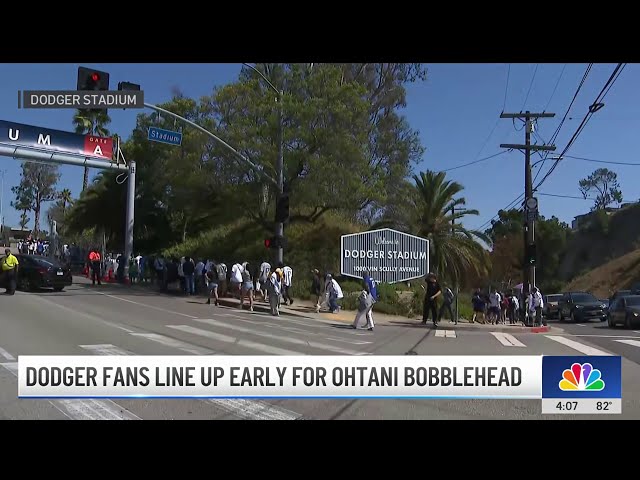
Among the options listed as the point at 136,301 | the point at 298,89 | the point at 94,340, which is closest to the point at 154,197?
the point at 298,89

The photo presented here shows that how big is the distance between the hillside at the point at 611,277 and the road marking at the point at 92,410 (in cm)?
4450

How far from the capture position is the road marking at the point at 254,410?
547 cm

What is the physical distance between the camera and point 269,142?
834 inches

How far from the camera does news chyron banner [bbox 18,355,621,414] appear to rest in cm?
521

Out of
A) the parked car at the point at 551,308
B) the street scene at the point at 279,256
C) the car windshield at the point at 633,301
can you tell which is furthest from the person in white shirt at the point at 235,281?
the parked car at the point at 551,308

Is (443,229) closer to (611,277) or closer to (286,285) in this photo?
(286,285)

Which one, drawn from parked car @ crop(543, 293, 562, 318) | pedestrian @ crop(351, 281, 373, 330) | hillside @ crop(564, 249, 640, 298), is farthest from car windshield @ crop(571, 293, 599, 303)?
hillside @ crop(564, 249, 640, 298)

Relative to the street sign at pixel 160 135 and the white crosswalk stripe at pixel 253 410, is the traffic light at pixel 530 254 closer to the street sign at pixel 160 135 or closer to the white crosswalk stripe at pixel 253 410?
the street sign at pixel 160 135

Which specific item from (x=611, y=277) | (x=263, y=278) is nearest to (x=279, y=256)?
(x=263, y=278)

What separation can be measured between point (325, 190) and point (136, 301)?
9117 millimetres

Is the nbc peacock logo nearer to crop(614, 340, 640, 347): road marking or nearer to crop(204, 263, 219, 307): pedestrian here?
crop(614, 340, 640, 347): road marking

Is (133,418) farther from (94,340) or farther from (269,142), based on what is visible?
(269,142)

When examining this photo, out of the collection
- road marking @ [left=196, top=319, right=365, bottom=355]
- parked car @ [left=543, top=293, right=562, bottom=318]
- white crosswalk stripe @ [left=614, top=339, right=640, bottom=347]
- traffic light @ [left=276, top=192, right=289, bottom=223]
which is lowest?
parked car @ [left=543, top=293, right=562, bottom=318]

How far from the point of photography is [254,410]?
5559 mm
